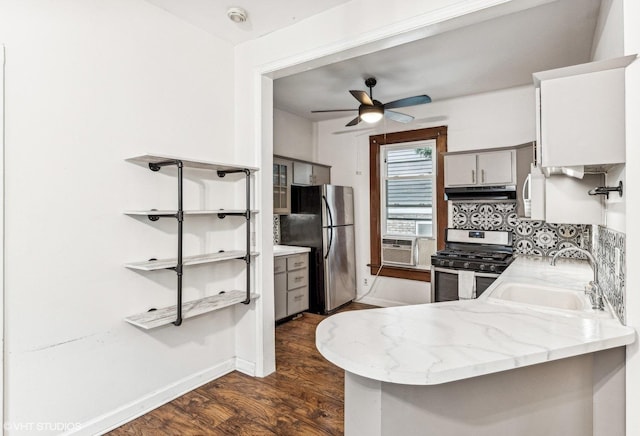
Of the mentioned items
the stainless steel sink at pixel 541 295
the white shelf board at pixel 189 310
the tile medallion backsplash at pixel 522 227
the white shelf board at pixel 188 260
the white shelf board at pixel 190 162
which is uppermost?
the white shelf board at pixel 190 162

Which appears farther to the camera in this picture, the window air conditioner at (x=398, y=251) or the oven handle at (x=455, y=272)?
the window air conditioner at (x=398, y=251)

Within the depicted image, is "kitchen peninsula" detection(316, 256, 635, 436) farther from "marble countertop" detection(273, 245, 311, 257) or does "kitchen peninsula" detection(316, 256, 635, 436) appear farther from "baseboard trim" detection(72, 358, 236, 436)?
"marble countertop" detection(273, 245, 311, 257)

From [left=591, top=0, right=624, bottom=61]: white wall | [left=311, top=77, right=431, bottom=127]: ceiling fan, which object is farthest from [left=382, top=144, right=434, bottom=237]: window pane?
[left=591, top=0, right=624, bottom=61]: white wall

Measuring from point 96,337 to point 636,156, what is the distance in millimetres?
2827

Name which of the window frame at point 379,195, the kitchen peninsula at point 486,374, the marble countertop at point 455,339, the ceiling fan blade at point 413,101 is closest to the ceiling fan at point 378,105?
the ceiling fan blade at point 413,101

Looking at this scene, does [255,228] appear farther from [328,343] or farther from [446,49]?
[446,49]

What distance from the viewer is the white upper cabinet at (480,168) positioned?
377 cm

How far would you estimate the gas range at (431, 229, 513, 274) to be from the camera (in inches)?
142

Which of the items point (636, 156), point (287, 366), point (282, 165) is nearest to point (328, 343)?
point (636, 156)

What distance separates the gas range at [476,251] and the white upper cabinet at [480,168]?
64 centimetres

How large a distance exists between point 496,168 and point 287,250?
261 cm

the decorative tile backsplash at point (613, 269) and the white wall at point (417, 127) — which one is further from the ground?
the white wall at point (417, 127)

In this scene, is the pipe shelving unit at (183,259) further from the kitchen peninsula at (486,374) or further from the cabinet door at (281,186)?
the cabinet door at (281,186)

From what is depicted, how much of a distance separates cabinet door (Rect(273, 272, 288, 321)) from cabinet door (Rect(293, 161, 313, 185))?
129 centimetres
